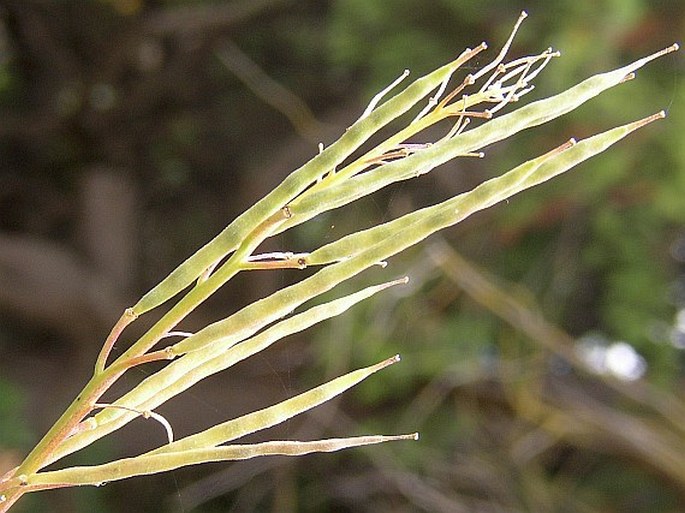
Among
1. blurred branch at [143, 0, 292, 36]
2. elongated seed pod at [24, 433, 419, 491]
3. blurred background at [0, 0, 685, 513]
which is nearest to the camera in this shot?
elongated seed pod at [24, 433, 419, 491]

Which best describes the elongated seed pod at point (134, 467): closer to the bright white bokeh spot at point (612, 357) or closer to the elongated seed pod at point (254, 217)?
the elongated seed pod at point (254, 217)

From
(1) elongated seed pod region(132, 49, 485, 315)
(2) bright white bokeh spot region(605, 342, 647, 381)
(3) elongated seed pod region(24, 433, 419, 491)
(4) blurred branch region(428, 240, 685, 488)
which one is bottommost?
(3) elongated seed pod region(24, 433, 419, 491)

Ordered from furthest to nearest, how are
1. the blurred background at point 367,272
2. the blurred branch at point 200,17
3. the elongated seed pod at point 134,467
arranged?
1. the blurred branch at point 200,17
2. the blurred background at point 367,272
3. the elongated seed pod at point 134,467

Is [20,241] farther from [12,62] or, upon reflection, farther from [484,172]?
[484,172]

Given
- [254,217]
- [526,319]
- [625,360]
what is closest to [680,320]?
[625,360]

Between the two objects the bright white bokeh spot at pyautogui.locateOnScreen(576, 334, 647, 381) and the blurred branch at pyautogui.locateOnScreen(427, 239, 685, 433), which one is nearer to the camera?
the blurred branch at pyautogui.locateOnScreen(427, 239, 685, 433)

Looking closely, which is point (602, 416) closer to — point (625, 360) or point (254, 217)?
point (625, 360)

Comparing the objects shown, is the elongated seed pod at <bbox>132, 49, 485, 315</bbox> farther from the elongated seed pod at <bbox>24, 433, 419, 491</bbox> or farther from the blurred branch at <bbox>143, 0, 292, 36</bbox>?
the blurred branch at <bbox>143, 0, 292, 36</bbox>

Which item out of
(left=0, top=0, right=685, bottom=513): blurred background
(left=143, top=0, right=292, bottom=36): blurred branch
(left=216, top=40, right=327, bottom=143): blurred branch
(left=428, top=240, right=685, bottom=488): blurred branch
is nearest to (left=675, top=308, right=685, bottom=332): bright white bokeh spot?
(left=0, top=0, right=685, bottom=513): blurred background

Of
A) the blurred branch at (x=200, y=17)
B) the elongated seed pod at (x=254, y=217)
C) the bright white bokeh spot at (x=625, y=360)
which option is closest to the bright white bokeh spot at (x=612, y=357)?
the bright white bokeh spot at (x=625, y=360)
